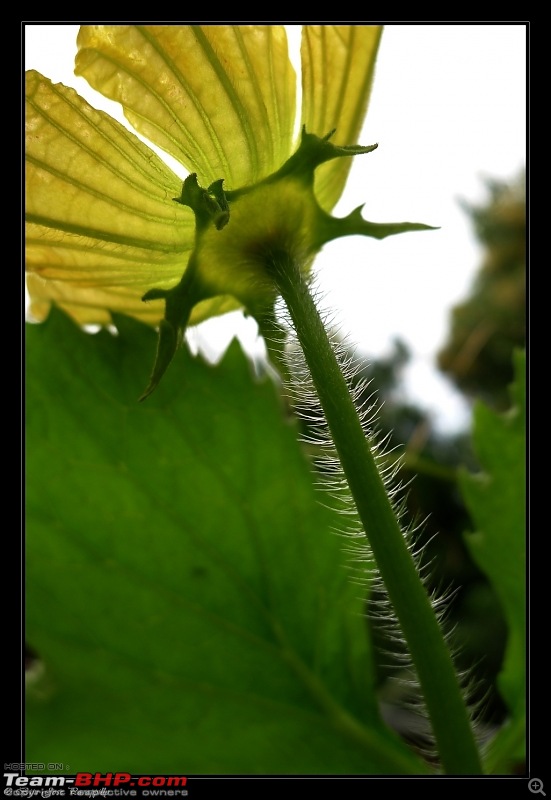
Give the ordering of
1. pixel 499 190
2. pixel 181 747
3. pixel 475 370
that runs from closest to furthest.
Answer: pixel 181 747, pixel 475 370, pixel 499 190

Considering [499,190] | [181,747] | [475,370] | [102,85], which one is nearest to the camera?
[102,85]

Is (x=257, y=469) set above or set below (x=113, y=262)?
below

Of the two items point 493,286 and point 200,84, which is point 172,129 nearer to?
point 200,84

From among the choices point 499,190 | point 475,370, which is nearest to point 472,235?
point 499,190

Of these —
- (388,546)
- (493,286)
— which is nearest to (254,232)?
(388,546)
